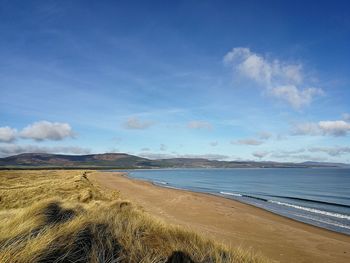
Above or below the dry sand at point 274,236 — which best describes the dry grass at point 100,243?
above

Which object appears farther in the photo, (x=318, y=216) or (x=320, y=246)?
(x=318, y=216)

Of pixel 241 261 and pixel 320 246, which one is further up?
pixel 241 261

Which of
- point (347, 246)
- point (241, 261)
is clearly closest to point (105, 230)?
point (241, 261)

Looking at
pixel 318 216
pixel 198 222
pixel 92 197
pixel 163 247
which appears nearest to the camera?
pixel 163 247

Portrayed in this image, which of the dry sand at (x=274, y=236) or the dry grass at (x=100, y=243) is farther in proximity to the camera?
the dry sand at (x=274, y=236)

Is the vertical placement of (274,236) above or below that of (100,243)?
below

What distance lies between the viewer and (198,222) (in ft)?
60.7

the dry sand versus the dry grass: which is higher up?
the dry grass

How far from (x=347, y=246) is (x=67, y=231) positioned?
12752 mm

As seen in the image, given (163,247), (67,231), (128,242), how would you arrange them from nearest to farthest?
(67,231), (128,242), (163,247)

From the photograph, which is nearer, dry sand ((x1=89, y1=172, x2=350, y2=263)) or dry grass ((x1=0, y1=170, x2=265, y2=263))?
dry grass ((x1=0, y1=170, x2=265, y2=263))

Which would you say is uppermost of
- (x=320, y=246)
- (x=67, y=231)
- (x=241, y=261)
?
(x=67, y=231)

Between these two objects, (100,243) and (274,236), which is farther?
(274,236)

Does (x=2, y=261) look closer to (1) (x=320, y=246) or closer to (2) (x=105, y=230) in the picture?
(2) (x=105, y=230)
